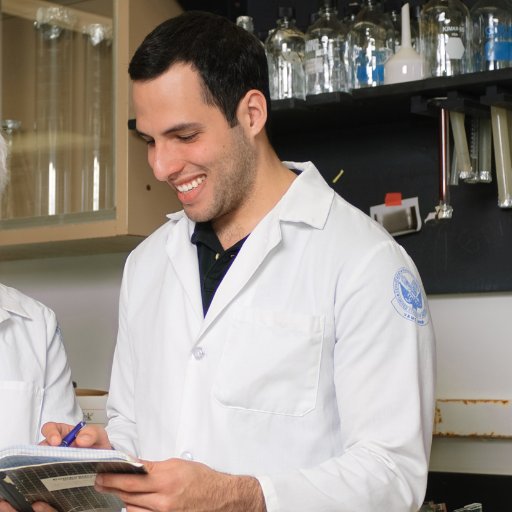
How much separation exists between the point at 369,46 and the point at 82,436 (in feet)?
3.56

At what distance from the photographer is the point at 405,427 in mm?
1283

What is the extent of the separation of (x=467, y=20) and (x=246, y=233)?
765 millimetres

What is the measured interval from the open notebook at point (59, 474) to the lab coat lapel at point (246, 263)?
0.31 meters

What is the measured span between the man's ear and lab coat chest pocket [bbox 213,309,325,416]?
0.30m

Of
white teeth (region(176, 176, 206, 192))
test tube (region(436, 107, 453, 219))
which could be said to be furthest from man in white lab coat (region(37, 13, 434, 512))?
test tube (region(436, 107, 453, 219))

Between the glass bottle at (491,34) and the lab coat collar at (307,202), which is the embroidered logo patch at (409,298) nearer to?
the lab coat collar at (307,202)

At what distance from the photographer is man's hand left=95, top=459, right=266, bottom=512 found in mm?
1118

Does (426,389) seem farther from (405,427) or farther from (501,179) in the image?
(501,179)

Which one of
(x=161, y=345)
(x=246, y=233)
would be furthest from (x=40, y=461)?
(x=246, y=233)

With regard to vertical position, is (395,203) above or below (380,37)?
below

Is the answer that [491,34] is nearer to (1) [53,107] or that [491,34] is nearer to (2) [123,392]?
(2) [123,392]

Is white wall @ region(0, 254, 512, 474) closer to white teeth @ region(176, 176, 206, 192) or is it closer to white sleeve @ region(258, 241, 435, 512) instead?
white sleeve @ region(258, 241, 435, 512)

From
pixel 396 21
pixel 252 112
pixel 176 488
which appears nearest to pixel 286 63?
pixel 396 21

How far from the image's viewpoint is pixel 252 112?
4.95 feet
